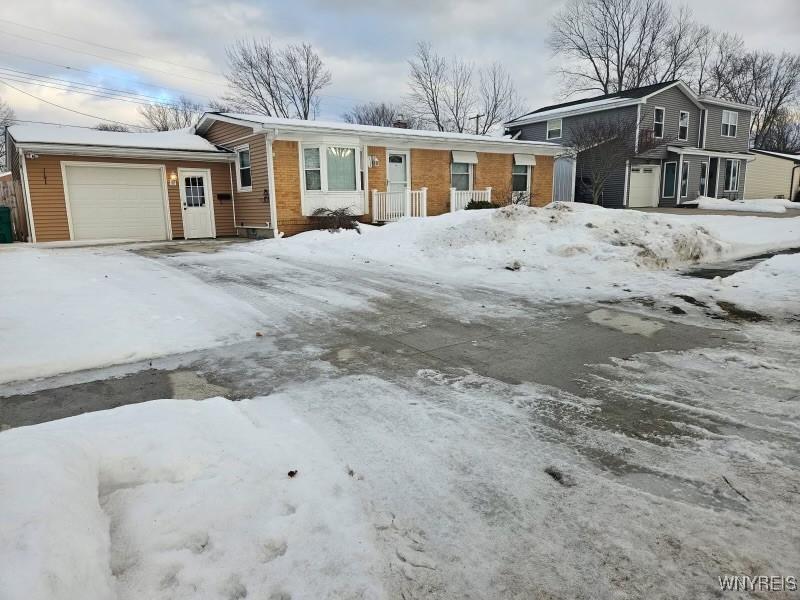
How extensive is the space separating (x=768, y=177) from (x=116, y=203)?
37.1 meters

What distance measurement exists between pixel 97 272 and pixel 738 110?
35085mm

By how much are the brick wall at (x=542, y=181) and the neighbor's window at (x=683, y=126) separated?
11.2 metres

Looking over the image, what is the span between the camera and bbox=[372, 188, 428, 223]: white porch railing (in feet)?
55.3

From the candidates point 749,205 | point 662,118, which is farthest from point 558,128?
point 749,205

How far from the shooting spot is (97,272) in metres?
8.61

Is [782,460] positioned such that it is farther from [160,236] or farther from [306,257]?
[160,236]

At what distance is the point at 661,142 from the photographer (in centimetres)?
2550

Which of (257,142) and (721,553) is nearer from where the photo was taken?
(721,553)

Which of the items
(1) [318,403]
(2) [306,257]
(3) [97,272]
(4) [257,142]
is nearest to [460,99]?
(4) [257,142]

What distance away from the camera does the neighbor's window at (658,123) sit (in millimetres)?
26066

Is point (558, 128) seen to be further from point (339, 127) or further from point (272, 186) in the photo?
point (272, 186)

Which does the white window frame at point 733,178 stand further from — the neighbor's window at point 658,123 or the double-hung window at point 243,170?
the double-hung window at point 243,170

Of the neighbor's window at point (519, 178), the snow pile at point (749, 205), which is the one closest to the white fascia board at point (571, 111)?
the snow pile at point (749, 205)

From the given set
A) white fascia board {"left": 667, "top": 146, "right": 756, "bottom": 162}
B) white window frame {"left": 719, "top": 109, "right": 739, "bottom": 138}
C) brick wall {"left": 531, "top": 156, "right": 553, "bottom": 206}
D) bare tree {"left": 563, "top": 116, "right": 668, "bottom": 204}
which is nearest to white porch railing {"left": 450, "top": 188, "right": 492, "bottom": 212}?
brick wall {"left": 531, "top": 156, "right": 553, "bottom": 206}
